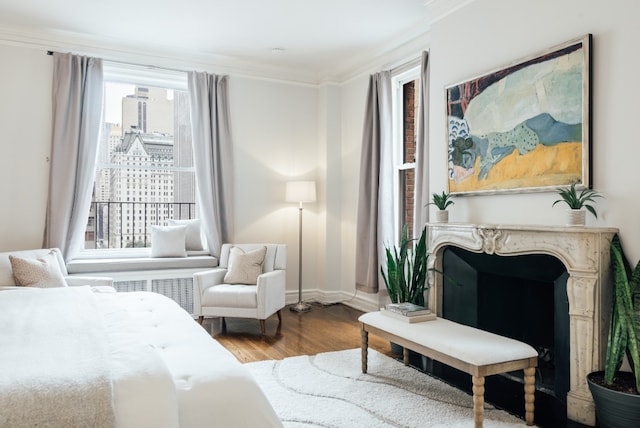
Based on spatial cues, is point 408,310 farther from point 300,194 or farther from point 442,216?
point 300,194

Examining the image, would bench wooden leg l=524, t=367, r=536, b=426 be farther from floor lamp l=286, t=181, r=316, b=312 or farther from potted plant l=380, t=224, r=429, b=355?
floor lamp l=286, t=181, r=316, b=312

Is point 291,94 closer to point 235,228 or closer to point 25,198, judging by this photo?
point 235,228

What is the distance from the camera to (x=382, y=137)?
505 centimetres

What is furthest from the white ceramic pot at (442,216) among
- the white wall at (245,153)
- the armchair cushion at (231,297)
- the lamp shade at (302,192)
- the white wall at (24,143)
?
the white wall at (24,143)

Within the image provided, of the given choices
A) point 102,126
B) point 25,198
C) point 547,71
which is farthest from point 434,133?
point 25,198

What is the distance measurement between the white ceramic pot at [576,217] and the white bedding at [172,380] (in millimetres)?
1889

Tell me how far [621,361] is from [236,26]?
3859 mm

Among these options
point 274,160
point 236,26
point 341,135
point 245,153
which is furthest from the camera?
point 341,135

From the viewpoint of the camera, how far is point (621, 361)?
2400 millimetres

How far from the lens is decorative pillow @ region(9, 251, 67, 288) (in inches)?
147

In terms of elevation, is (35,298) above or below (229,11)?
below

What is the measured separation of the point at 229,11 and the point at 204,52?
3.94 ft

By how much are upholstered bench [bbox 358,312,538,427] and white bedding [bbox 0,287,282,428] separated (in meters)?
1.17

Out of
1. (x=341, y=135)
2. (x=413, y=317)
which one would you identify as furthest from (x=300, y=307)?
(x=413, y=317)
